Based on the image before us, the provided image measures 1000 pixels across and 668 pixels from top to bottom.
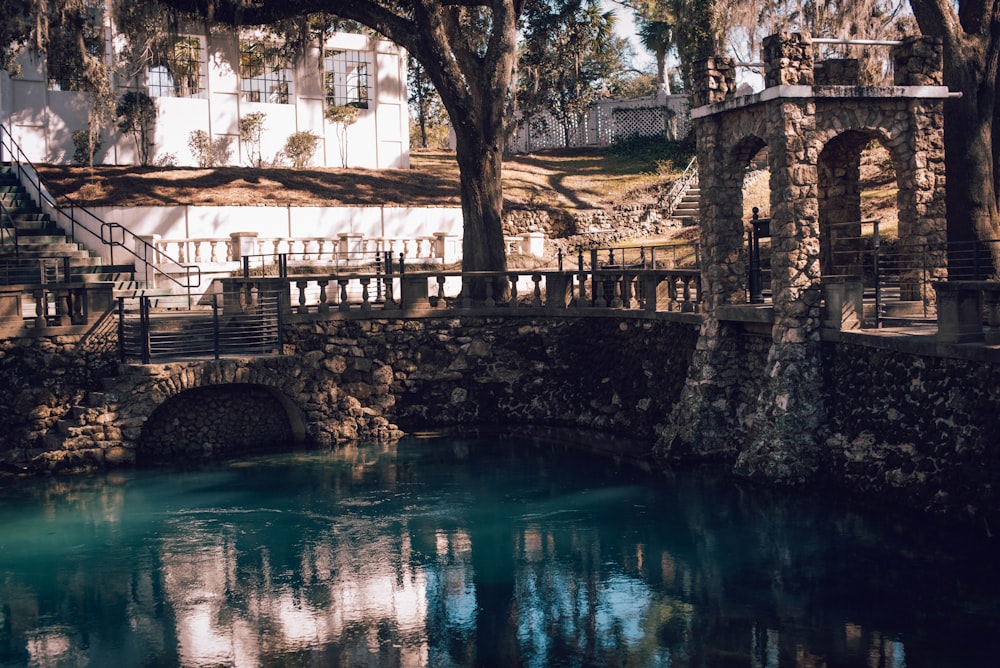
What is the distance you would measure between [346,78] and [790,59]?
2624 centimetres

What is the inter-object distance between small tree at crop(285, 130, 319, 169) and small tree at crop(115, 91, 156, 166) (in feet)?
15.6

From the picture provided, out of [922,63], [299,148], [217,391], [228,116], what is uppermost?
[228,116]

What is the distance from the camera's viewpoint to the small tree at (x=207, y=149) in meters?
41.1

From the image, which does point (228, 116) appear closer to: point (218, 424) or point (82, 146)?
point (82, 146)

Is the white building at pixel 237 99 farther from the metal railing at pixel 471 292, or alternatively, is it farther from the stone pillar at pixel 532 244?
the metal railing at pixel 471 292

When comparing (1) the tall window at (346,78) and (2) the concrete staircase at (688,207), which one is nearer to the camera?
(2) the concrete staircase at (688,207)

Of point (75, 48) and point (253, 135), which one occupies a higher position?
point (75, 48)

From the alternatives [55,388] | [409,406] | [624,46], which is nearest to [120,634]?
[55,388]

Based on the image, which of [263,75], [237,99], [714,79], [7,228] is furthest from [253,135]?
[714,79]

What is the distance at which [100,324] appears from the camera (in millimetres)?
25781

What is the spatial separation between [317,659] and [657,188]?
108 feet

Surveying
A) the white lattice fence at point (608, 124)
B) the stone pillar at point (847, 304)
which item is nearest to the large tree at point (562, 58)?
the white lattice fence at point (608, 124)

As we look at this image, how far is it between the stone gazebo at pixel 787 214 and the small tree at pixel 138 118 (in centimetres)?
2188

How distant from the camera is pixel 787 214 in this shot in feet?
70.0
